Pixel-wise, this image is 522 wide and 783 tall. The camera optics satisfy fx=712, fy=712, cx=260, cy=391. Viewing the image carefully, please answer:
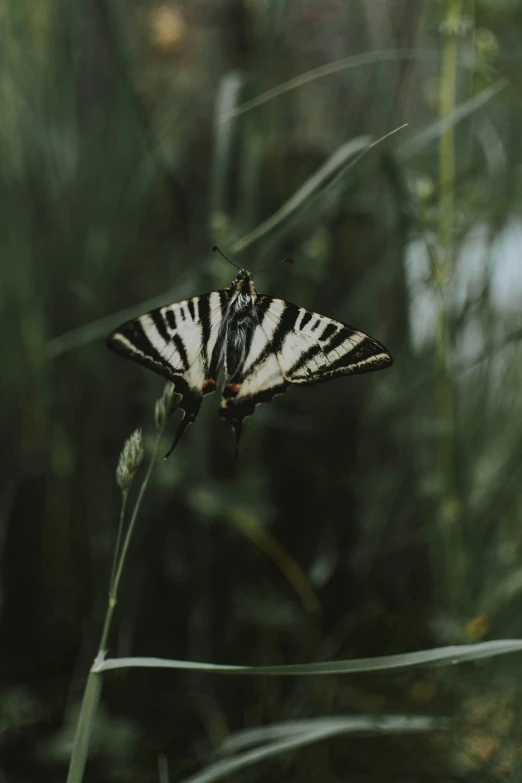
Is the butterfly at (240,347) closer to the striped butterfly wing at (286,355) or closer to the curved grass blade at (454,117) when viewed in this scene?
the striped butterfly wing at (286,355)

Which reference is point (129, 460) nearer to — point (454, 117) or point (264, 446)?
point (454, 117)

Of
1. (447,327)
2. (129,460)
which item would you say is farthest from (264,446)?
(129,460)

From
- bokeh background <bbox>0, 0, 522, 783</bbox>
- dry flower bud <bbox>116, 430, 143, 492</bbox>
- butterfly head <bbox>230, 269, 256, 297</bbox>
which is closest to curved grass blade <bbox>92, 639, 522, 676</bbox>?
dry flower bud <bbox>116, 430, 143, 492</bbox>


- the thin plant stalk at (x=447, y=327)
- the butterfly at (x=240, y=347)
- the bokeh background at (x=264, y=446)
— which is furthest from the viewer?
the bokeh background at (x=264, y=446)

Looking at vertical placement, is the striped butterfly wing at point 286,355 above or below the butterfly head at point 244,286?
below

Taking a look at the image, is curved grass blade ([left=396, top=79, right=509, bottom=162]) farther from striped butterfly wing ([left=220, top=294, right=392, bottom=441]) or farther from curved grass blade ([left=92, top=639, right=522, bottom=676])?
curved grass blade ([left=92, top=639, right=522, bottom=676])

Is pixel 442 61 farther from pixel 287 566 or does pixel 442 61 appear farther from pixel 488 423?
pixel 287 566

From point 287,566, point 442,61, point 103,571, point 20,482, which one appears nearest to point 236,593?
point 287,566

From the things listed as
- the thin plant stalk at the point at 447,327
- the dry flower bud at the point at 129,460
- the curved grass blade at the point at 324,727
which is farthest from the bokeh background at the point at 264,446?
the dry flower bud at the point at 129,460
